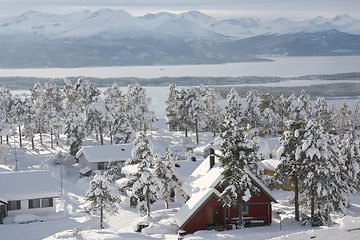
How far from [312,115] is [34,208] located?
5144 centimetres

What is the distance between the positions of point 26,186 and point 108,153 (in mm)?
18300

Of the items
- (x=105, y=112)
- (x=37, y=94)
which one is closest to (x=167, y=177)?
(x=105, y=112)

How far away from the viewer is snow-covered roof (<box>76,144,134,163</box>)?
225 feet

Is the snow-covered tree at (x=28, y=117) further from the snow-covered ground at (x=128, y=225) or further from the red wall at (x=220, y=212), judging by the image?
the red wall at (x=220, y=212)

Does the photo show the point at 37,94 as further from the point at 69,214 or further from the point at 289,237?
the point at 289,237

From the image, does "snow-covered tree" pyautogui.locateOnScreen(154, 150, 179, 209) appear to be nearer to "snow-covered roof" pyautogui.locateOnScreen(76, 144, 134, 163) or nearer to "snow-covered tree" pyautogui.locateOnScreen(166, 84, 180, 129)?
"snow-covered roof" pyautogui.locateOnScreen(76, 144, 134, 163)

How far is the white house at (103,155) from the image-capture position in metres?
68.5

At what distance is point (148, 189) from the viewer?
147ft

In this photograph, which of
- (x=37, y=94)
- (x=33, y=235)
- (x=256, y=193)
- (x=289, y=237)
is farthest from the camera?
(x=37, y=94)

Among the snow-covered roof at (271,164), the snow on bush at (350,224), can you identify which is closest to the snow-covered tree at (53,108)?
the snow-covered roof at (271,164)

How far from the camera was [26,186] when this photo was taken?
171 ft

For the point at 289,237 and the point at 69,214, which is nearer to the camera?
the point at 289,237

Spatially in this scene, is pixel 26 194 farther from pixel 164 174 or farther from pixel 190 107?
pixel 190 107

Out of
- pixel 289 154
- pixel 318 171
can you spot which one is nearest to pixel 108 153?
pixel 289 154
